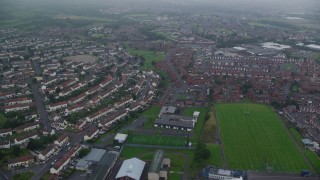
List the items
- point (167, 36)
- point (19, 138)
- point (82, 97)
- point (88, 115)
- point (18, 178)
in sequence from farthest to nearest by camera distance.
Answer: point (167, 36), point (82, 97), point (88, 115), point (19, 138), point (18, 178)

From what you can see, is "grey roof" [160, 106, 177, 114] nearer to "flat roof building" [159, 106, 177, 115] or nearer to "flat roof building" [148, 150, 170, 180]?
"flat roof building" [159, 106, 177, 115]

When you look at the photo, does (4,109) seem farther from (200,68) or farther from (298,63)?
(298,63)

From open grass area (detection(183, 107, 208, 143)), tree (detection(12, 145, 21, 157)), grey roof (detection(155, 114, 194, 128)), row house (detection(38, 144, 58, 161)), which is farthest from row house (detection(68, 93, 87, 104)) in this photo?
open grass area (detection(183, 107, 208, 143))

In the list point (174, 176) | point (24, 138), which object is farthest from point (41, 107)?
point (174, 176)

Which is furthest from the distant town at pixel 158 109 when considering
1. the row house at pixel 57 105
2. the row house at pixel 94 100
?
the row house at pixel 94 100

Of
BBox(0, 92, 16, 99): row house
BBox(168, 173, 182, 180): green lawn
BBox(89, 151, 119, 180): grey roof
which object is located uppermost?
BBox(89, 151, 119, 180): grey roof

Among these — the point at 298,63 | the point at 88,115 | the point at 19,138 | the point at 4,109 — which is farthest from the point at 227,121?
the point at 298,63
